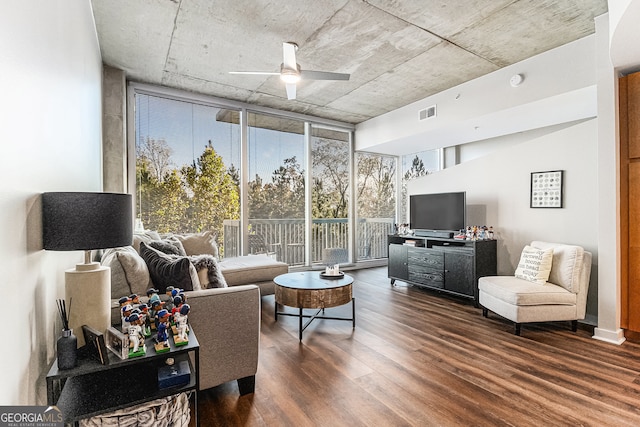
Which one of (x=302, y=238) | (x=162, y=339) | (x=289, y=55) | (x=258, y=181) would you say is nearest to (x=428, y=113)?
(x=289, y=55)

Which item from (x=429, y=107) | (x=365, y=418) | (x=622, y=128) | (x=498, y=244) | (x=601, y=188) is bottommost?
(x=365, y=418)

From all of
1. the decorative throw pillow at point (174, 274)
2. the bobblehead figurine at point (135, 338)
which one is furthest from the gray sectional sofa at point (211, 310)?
the bobblehead figurine at point (135, 338)

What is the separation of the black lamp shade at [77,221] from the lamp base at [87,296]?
0.81 feet

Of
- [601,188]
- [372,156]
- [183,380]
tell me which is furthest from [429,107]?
[183,380]

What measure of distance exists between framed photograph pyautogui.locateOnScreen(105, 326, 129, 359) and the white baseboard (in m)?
3.80

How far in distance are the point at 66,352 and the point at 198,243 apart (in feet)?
9.72

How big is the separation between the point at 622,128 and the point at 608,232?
0.95 m

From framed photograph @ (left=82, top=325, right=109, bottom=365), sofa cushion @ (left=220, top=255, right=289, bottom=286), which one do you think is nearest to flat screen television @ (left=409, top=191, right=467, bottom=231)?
sofa cushion @ (left=220, top=255, right=289, bottom=286)

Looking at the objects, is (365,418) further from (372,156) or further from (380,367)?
(372,156)

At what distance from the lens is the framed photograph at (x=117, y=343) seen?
4.67 ft

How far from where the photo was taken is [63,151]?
5.70 feet

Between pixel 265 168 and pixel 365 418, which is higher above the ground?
pixel 265 168

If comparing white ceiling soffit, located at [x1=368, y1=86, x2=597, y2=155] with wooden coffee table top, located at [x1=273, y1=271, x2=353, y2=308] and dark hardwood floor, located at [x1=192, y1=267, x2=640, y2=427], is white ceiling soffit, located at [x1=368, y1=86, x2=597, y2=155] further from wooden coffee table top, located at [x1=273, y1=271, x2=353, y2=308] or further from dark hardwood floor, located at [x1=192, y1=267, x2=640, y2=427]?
wooden coffee table top, located at [x1=273, y1=271, x2=353, y2=308]

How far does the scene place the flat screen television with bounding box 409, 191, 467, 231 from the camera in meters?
4.55
